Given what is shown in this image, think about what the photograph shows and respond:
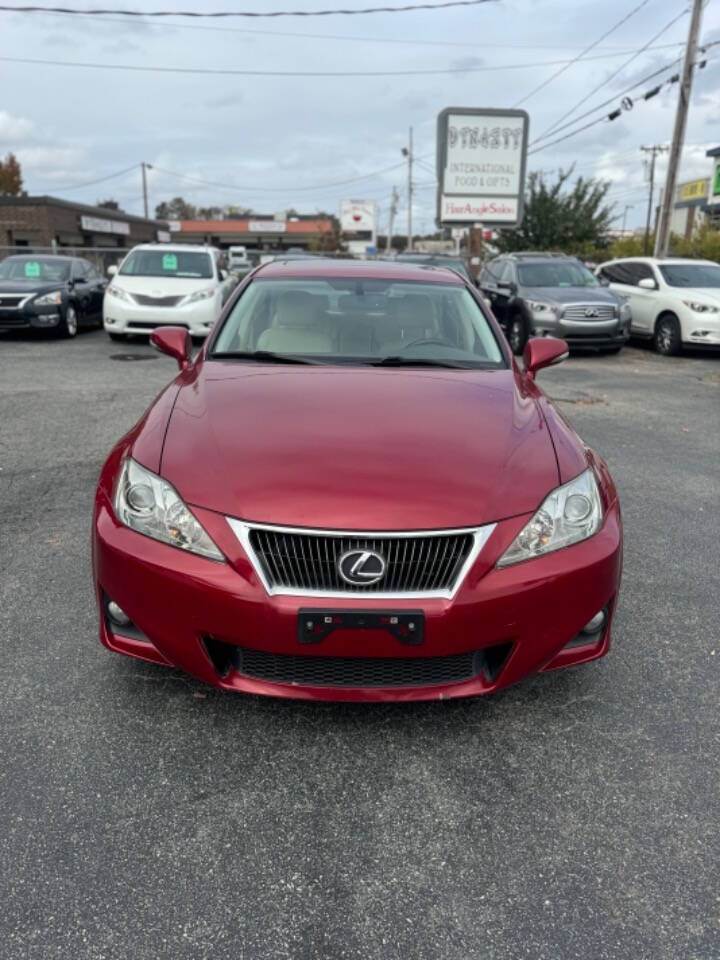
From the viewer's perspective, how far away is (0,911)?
193 cm

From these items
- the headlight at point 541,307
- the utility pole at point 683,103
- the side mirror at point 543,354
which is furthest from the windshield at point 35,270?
the utility pole at point 683,103

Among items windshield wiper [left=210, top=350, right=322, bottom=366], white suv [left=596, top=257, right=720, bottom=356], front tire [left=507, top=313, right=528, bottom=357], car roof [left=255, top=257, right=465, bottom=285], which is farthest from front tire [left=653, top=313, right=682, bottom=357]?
windshield wiper [left=210, top=350, right=322, bottom=366]

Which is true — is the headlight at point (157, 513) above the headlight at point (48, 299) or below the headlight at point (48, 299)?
above

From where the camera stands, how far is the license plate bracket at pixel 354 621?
230 cm

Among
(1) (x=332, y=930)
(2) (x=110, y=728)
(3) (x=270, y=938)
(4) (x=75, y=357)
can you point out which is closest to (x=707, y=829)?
(1) (x=332, y=930)

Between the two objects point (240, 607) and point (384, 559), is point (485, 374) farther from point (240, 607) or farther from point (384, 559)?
point (240, 607)

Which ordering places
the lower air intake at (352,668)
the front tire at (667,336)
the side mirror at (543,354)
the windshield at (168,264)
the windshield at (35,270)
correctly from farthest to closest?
the windshield at (35,270)
the front tire at (667,336)
the windshield at (168,264)
the side mirror at (543,354)
the lower air intake at (352,668)

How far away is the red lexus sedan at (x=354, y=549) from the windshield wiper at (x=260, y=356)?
64 cm

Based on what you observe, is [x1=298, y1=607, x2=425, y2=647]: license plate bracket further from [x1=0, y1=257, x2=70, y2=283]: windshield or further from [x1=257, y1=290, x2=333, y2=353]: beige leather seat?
[x1=0, y1=257, x2=70, y2=283]: windshield

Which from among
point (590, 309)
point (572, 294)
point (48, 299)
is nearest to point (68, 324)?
point (48, 299)

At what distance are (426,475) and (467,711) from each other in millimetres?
907

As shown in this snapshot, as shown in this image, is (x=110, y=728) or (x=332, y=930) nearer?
(x=332, y=930)

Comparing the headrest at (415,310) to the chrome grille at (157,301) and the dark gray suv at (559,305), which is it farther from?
the dark gray suv at (559,305)

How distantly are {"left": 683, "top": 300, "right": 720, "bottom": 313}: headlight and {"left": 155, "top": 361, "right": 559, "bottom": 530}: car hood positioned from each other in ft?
36.8
